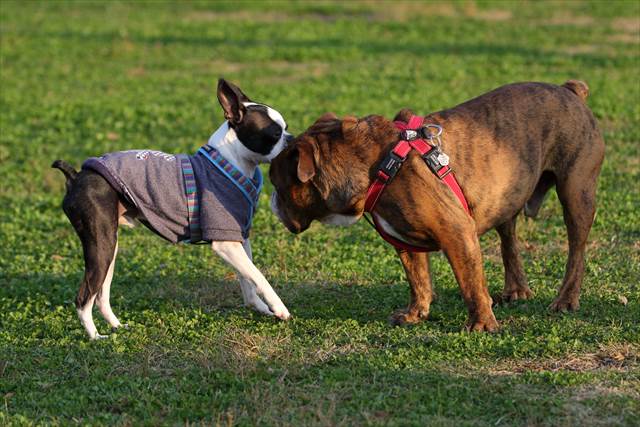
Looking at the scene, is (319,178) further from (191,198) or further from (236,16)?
(236,16)

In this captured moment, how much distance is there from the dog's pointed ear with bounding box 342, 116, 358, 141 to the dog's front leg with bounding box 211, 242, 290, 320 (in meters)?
1.15

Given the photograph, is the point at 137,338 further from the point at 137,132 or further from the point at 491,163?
the point at 137,132

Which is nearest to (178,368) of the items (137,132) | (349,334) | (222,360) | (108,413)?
(222,360)

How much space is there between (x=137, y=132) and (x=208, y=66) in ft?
18.1

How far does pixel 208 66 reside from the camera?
19531 mm

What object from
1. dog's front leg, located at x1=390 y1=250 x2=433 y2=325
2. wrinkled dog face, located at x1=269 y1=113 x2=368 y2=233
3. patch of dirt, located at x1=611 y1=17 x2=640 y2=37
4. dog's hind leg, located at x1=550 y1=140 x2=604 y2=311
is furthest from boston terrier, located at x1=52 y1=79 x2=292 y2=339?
patch of dirt, located at x1=611 y1=17 x2=640 y2=37

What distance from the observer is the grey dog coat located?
7.20m

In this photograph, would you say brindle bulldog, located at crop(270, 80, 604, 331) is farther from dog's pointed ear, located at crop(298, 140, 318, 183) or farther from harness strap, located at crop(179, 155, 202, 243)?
harness strap, located at crop(179, 155, 202, 243)

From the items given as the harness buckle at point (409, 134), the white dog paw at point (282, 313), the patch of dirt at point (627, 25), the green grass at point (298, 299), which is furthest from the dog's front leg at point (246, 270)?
the patch of dirt at point (627, 25)

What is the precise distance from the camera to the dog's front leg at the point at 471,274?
6.75 metres

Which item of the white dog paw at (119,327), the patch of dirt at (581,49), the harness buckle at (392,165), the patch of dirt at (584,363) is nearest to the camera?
the patch of dirt at (584,363)

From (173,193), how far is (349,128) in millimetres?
1364

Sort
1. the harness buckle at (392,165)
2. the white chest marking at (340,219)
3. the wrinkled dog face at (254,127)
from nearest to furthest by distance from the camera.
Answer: the harness buckle at (392,165), the white chest marking at (340,219), the wrinkled dog face at (254,127)

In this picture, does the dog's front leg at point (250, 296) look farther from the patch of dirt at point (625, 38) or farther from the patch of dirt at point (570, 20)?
the patch of dirt at point (570, 20)
